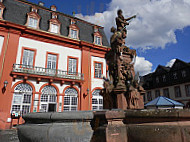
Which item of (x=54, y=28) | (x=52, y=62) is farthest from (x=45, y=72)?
(x=54, y=28)

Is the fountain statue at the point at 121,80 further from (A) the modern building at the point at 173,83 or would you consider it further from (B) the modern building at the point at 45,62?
(A) the modern building at the point at 173,83

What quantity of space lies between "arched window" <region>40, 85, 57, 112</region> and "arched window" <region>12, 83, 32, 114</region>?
125cm

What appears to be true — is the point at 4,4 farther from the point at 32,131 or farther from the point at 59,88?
the point at 32,131

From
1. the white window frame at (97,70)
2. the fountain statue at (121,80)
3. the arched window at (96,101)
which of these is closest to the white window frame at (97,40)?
the white window frame at (97,70)

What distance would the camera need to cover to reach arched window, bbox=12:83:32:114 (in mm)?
12977

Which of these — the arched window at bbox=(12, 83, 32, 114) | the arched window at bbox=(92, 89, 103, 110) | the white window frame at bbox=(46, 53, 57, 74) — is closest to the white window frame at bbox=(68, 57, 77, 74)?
the white window frame at bbox=(46, 53, 57, 74)

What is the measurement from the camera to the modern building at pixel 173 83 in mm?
23891

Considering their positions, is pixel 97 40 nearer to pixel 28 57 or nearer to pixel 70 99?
pixel 70 99

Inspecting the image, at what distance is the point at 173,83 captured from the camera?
26172 mm

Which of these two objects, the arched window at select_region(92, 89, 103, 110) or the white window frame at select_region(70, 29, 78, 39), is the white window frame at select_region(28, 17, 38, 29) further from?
the arched window at select_region(92, 89, 103, 110)

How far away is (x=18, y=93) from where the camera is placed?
13.2 metres

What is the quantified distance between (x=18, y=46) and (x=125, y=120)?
47.4ft

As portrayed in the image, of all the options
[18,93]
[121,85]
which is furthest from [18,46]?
[121,85]

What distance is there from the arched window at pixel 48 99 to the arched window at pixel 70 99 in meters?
1.25
